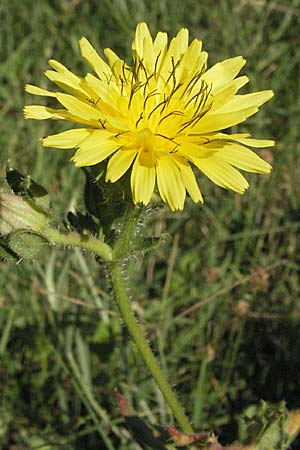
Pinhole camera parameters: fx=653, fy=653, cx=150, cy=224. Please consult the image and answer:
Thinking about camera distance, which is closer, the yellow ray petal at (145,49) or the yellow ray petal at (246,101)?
the yellow ray petal at (246,101)

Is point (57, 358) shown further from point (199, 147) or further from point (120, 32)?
point (120, 32)

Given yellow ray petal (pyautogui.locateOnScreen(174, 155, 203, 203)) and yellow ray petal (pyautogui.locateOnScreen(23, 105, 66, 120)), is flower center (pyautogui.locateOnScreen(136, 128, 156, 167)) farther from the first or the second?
yellow ray petal (pyautogui.locateOnScreen(23, 105, 66, 120))

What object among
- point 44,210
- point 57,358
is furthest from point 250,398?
point 44,210

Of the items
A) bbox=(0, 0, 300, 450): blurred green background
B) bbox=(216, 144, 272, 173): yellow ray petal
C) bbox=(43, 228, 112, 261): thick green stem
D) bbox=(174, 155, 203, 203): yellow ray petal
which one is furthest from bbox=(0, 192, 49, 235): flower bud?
bbox=(0, 0, 300, 450): blurred green background

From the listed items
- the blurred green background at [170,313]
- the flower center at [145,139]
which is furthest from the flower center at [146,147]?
the blurred green background at [170,313]

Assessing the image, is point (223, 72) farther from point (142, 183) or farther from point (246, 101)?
point (142, 183)

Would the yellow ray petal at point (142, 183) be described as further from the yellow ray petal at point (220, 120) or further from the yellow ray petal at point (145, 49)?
the yellow ray petal at point (145, 49)
